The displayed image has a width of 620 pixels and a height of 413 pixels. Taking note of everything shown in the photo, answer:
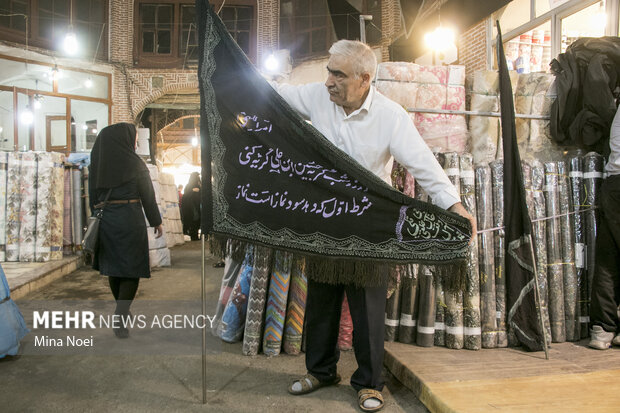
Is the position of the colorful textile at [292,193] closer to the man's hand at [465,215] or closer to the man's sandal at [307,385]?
the man's hand at [465,215]

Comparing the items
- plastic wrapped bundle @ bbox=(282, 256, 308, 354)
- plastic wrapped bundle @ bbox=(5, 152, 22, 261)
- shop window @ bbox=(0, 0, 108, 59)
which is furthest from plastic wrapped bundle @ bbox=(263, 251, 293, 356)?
shop window @ bbox=(0, 0, 108, 59)

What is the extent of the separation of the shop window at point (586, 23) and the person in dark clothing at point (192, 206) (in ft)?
30.6

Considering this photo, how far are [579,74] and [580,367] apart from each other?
2.56 m

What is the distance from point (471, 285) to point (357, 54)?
205cm

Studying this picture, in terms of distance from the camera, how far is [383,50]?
48.7 feet

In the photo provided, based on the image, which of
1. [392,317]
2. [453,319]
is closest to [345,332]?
[392,317]

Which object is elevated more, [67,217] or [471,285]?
[67,217]

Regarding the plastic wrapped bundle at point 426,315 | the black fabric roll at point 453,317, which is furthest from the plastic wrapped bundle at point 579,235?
the plastic wrapped bundle at point 426,315

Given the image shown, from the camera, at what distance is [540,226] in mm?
3748

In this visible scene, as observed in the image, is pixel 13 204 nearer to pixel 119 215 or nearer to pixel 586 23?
pixel 119 215

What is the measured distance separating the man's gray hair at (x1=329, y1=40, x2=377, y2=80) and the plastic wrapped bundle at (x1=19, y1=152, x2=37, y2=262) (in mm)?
6215

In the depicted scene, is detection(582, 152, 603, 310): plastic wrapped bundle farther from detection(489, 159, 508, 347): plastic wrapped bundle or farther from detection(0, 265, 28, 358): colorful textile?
detection(0, 265, 28, 358): colorful textile

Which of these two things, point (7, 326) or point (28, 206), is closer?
point (7, 326)

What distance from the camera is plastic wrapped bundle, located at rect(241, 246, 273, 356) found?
3.64 meters
